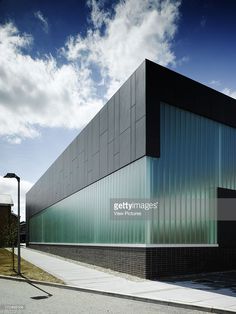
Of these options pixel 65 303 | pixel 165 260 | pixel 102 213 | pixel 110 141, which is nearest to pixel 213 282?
pixel 165 260

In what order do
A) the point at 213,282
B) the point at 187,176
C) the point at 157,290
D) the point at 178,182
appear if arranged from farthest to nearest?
the point at 187,176
the point at 178,182
the point at 213,282
the point at 157,290

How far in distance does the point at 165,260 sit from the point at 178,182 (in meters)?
3.66

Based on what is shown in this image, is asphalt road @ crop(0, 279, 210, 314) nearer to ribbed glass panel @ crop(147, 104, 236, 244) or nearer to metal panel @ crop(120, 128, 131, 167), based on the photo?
ribbed glass panel @ crop(147, 104, 236, 244)

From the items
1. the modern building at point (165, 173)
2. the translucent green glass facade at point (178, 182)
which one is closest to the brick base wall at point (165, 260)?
the modern building at point (165, 173)

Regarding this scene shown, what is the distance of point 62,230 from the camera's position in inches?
1318

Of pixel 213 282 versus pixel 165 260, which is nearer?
pixel 213 282

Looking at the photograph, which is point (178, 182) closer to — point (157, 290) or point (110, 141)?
point (110, 141)

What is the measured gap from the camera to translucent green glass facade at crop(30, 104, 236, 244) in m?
16.6

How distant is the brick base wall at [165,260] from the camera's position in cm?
1572

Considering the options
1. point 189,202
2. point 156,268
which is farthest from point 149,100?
point 156,268

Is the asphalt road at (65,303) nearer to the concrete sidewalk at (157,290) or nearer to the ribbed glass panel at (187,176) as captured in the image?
the concrete sidewalk at (157,290)

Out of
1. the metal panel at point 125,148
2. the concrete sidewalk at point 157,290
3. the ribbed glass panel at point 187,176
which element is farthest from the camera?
the metal panel at point 125,148

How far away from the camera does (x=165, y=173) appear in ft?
55.9

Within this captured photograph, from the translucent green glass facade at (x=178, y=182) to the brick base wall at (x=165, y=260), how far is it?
454 millimetres
